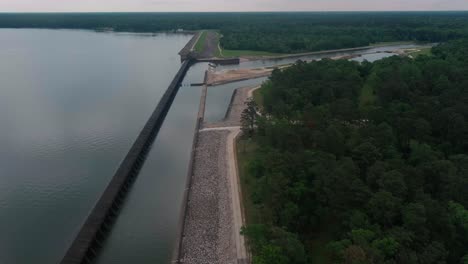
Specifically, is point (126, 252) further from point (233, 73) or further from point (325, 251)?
point (233, 73)

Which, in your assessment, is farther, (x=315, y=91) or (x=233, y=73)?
(x=233, y=73)

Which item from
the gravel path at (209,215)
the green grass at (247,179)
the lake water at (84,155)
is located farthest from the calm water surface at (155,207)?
the green grass at (247,179)

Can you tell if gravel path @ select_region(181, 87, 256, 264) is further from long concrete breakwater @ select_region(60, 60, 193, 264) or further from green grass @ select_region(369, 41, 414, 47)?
green grass @ select_region(369, 41, 414, 47)

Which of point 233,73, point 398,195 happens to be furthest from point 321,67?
point 398,195

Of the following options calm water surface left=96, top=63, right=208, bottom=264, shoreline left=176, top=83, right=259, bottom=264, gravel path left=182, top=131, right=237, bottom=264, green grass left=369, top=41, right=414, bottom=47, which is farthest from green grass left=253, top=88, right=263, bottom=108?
green grass left=369, top=41, right=414, bottom=47

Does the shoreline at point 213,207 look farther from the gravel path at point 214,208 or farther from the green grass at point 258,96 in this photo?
the green grass at point 258,96

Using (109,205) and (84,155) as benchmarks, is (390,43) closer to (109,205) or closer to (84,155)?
(84,155)

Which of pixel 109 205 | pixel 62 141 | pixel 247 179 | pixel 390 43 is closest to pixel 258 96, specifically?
pixel 247 179
